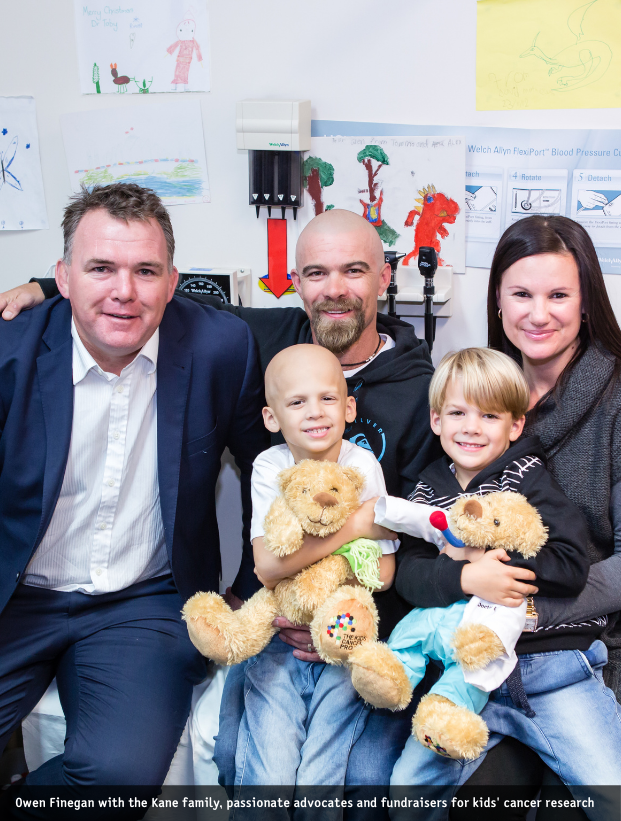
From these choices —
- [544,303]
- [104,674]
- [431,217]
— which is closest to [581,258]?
[544,303]

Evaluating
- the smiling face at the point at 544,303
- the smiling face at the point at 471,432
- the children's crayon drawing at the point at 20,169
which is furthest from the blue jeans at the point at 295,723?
the children's crayon drawing at the point at 20,169

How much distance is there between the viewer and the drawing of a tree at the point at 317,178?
221 cm

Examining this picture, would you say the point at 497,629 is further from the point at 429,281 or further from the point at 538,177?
the point at 538,177

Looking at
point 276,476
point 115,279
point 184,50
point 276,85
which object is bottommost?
point 276,476

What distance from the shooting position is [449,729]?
1.24 metres

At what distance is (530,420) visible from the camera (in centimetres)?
166

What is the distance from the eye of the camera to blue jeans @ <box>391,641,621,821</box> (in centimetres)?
132

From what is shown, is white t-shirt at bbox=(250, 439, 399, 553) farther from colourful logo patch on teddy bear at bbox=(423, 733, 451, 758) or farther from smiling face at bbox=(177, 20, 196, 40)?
smiling face at bbox=(177, 20, 196, 40)

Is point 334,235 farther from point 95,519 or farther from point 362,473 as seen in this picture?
point 95,519

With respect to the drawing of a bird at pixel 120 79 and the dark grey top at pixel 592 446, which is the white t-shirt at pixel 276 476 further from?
the drawing of a bird at pixel 120 79

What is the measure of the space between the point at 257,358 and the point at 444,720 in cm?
98

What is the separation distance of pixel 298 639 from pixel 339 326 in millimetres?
759

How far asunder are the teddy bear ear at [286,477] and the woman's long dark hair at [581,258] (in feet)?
2.24

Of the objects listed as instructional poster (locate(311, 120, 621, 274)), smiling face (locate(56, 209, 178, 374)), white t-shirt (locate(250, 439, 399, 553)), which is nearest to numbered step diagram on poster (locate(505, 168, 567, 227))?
instructional poster (locate(311, 120, 621, 274))
